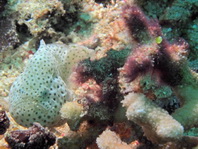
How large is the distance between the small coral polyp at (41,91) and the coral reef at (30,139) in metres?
0.58

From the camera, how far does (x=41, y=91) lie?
3148 mm

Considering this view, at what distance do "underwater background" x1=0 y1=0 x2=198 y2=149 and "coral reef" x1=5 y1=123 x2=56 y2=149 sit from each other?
0.4 inches

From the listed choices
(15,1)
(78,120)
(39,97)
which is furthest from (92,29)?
(78,120)

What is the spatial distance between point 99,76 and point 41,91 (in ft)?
3.11

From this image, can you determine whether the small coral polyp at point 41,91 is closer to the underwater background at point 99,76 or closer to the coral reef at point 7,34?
the underwater background at point 99,76

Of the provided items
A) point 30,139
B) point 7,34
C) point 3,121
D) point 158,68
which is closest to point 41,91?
point 3,121

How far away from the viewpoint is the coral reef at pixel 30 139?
237 cm

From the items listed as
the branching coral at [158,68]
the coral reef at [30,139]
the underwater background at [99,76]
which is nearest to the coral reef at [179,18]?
the underwater background at [99,76]

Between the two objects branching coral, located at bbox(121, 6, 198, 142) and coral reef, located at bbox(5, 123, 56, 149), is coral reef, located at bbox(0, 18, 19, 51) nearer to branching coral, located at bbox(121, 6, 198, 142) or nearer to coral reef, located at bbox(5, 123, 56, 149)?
coral reef, located at bbox(5, 123, 56, 149)

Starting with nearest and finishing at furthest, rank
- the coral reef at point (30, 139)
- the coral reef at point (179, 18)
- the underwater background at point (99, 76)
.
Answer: the underwater background at point (99, 76), the coral reef at point (30, 139), the coral reef at point (179, 18)

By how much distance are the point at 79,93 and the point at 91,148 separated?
72cm

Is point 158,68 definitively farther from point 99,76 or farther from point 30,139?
point 30,139

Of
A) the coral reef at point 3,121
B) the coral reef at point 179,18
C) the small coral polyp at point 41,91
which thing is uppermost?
the coral reef at point 179,18

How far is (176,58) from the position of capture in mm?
2035
